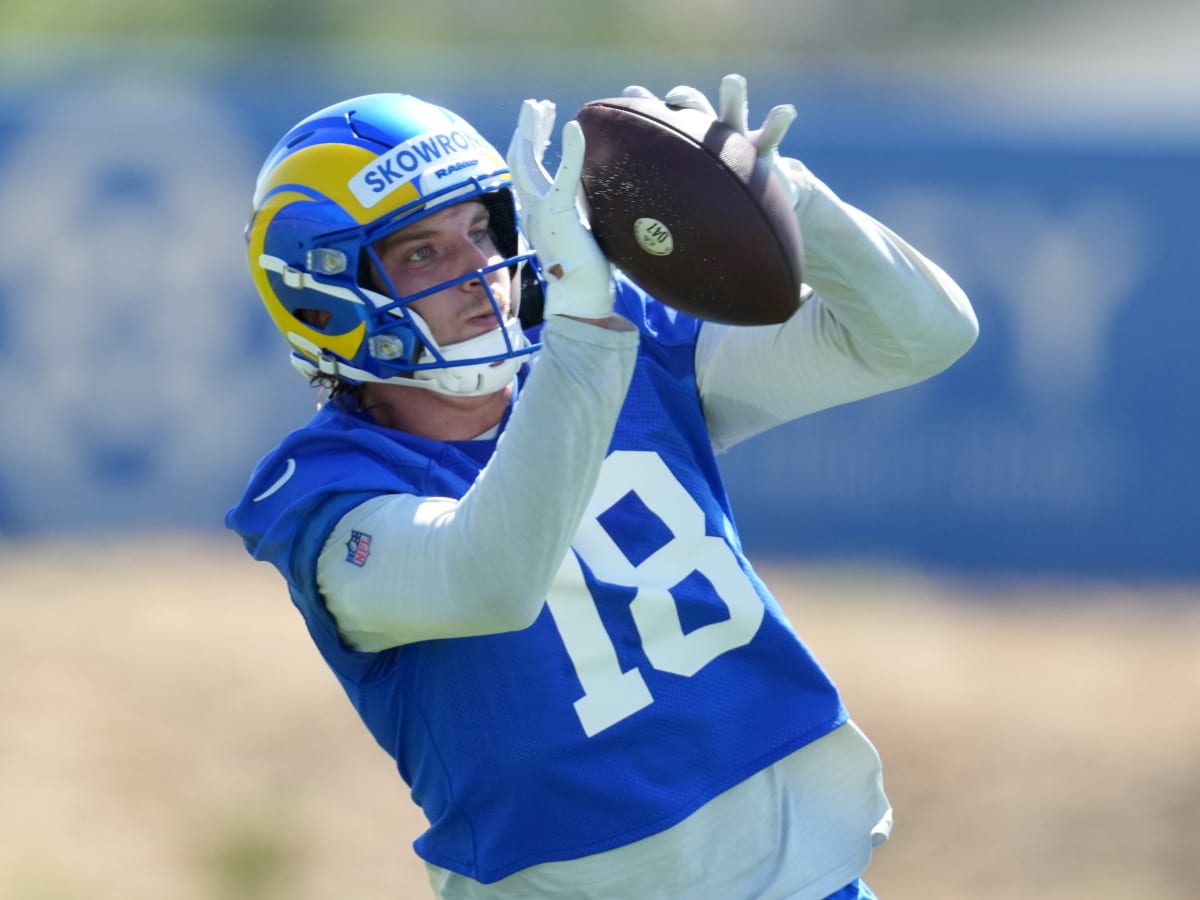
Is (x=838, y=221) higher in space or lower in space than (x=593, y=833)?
higher

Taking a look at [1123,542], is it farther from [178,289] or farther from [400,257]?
[400,257]

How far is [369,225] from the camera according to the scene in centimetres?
235

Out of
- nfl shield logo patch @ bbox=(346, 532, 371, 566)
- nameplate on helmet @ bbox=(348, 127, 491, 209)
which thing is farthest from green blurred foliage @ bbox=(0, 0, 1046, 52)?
nfl shield logo patch @ bbox=(346, 532, 371, 566)

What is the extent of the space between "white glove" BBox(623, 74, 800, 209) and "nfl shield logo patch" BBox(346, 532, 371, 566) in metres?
0.64

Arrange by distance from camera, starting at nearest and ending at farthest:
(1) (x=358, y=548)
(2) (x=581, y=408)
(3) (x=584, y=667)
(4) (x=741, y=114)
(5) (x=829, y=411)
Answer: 1. (2) (x=581, y=408)
2. (4) (x=741, y=114)
3. (1) (x=358, y=548)
4. (3) (x=584, y=667)
5. (5) (x=829, y=411)

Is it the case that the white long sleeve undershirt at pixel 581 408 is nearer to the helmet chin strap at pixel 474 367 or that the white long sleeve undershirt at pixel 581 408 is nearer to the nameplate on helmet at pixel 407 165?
the helmet chin strap at pixel 474 367

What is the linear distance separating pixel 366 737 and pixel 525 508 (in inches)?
149

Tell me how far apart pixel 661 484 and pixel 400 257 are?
0.50 m

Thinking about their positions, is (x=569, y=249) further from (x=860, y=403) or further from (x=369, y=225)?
(x=860, y=403)

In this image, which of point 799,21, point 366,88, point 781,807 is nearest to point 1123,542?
point 366,88

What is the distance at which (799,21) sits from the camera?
720 inches

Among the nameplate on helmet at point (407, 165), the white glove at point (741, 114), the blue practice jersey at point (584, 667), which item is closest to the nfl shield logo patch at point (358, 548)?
the blue practice jersey at point (584, 667)

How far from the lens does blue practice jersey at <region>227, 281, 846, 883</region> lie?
2.16m

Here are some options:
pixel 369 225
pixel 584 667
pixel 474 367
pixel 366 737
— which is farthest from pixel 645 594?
pixel 366 737
